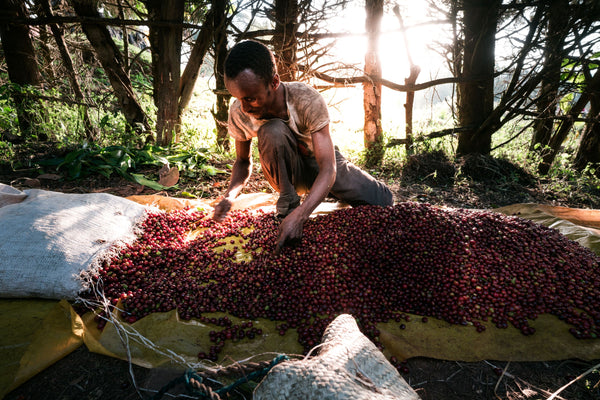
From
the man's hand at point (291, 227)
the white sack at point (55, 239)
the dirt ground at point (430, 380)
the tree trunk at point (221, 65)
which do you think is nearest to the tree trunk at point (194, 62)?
the tree trunk at point (221, 65)

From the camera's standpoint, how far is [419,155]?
4.11 meters

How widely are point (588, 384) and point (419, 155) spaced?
3218mm

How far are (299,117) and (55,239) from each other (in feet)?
5.68

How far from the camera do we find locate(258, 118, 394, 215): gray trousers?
2.21 meters

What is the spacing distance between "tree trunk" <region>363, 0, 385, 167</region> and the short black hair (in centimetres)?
267

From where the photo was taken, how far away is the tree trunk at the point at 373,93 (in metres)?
3.94

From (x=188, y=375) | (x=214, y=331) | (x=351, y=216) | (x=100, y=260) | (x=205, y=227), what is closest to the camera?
(x=188, y=375)

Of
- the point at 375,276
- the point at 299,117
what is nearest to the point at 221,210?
the point at 299,117

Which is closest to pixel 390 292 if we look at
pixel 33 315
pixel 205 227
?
pixel 205 227

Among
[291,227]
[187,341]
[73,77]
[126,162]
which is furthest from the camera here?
[73,77]

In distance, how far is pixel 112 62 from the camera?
4078 mm

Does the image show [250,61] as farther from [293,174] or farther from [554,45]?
[554,45]

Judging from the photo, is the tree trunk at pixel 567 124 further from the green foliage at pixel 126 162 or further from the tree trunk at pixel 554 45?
the green foliage at pixel 126 162

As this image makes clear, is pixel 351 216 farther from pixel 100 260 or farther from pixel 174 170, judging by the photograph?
pixel 174 170
